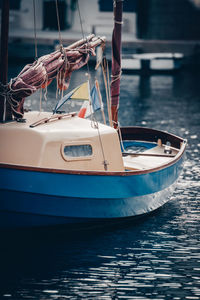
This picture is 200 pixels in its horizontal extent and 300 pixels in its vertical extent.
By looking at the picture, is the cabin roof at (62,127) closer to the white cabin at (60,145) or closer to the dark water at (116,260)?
the white cabin at (60,145)

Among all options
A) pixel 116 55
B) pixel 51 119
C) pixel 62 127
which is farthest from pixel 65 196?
pixel 116 55

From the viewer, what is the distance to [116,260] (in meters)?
13.7

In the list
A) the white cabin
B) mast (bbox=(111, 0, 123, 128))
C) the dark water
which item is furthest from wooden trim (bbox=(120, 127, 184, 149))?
the white cabin

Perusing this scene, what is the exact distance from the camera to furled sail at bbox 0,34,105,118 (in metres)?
14.9

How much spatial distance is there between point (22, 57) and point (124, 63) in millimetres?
9855

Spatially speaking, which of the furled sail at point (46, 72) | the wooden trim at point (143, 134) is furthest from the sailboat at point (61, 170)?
the wooden trim at point (143, 134)

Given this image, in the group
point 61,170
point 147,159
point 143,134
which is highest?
point 61,170

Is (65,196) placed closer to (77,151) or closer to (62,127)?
(77,151)

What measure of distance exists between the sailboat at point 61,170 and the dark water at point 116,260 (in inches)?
17.5

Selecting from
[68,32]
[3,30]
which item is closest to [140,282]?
[3,30]

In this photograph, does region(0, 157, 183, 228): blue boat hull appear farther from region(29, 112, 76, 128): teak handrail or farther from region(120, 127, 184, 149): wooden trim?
region(120, 127, 184, 149): wooden trim

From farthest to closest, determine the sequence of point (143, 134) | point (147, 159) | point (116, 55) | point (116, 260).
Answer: point (143, 134) → point (116, 55) → point (147, 159) → point (116, 260)

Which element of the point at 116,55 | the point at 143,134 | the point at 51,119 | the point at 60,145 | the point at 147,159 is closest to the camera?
the point at 60,145

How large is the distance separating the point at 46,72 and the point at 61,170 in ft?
9.48
